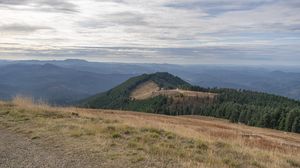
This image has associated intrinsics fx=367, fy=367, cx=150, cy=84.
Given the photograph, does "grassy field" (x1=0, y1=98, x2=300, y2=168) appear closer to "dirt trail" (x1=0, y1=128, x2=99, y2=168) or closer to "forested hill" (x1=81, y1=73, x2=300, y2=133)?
"dirt trail" (x1=0, y1=128, x2=99, y2=168)

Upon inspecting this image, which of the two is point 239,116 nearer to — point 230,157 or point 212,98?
point 212,98

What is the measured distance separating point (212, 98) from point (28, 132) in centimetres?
12574

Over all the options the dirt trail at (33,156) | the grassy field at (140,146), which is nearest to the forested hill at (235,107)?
the grassy field at (140,146)

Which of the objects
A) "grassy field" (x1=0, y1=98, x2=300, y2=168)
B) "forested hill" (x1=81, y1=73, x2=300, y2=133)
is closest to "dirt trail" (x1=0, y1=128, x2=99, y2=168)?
"grassy field" (x1=0, y1=98, x2=300, y2=168)

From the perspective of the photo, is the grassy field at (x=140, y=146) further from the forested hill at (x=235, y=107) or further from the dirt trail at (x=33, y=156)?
the forested hill at (x=235, y=107)

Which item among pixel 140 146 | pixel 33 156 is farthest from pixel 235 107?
pixel 33 156

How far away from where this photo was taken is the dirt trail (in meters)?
9.60

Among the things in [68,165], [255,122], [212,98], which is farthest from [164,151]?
[212,98]

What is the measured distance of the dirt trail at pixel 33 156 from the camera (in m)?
9.60

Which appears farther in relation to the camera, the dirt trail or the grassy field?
the grassy field

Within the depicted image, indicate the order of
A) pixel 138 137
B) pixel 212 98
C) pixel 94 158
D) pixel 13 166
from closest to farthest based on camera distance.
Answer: pixel 13 166
pixel 94 158
pixel 138 137
pixel 212 98

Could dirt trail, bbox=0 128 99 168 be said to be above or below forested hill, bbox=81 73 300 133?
above

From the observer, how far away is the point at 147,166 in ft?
32.2

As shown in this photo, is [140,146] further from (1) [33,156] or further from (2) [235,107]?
(2) [235,107]
